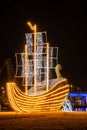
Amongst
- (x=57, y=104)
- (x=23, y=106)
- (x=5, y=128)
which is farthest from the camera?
(x=57, y=104)

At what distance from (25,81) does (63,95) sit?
2.64 m

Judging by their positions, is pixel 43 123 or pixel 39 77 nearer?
pixel 43 123

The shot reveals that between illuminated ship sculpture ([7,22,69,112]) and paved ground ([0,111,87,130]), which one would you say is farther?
illuminated ship sculpture ([7,22,69,112])

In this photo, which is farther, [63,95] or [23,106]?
[63,95]

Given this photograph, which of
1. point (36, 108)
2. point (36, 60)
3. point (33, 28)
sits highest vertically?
point (33, 28)

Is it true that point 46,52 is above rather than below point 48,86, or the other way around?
above

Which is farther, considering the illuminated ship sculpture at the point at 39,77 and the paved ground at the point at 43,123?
the illuminated ship sculpture at the point at 39,77

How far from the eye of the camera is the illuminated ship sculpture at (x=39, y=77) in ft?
97.5

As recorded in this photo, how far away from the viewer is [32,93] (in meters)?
30.6

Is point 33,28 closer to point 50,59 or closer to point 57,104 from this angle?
point 50,59

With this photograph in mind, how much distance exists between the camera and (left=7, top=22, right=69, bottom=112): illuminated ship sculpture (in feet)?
97.5

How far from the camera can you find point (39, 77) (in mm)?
30969

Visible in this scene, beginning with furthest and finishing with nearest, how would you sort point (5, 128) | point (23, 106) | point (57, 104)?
point (57, 104), point (23, 106), point (5, 128)

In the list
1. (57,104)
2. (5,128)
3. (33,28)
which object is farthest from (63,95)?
(5,128)
